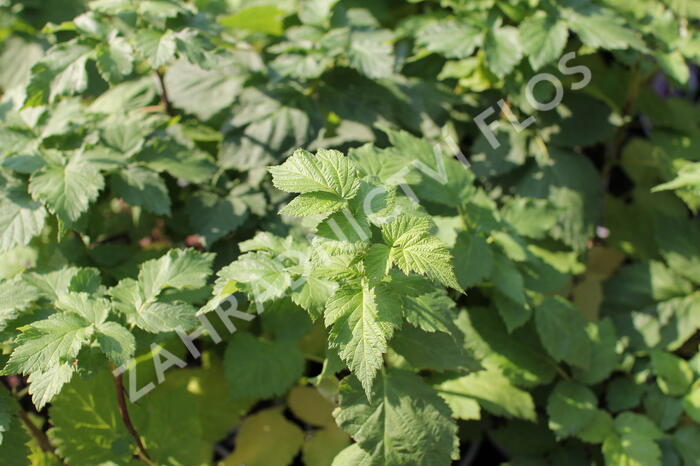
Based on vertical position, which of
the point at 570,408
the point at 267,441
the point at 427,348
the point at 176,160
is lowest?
→ the point at 267,441

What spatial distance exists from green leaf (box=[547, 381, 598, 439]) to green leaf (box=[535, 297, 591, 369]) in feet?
0.24

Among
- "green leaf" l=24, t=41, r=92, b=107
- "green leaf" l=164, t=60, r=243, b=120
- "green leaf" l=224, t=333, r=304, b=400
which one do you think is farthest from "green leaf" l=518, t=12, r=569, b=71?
"green leaf" l=24, t=41, r=92, b=107

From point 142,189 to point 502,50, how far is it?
1.09 m

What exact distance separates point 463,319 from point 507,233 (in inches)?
10.8

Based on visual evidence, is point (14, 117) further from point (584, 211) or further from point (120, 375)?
point (584, 211)

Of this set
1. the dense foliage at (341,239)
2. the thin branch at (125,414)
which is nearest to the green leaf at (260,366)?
the dense foliage at (341,239)

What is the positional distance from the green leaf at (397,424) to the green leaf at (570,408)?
44 cm

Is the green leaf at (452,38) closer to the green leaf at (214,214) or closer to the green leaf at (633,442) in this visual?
the green leaf at (214,214)

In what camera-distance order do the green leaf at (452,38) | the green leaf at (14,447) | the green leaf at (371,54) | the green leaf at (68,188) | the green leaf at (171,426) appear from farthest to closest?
the green leaf at (452,38) → the green leaf at (371,54) → the green leaf at (171,426) → the green leaf at (68,188) → the green leaf at (14,447)

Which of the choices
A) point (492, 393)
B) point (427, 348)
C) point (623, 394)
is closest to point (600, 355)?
point (623, 394)

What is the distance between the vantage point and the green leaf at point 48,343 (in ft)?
3.59

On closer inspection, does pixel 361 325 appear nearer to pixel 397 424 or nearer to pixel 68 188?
pixel 397 424

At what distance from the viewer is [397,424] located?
1.21m

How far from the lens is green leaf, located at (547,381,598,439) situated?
153cm
